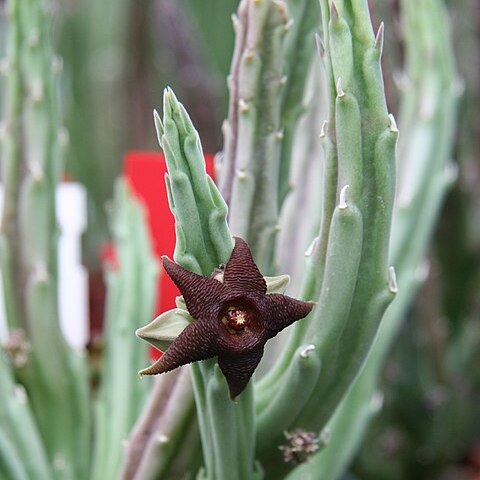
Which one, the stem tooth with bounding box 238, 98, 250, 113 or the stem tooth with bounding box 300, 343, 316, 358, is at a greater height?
the stem tooth with bounding box 238, 98, 250, 113

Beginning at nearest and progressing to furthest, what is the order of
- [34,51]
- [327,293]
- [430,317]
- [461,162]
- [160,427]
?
[327,293]
[160,427]
[34,51]
[430,317]
[461,162]

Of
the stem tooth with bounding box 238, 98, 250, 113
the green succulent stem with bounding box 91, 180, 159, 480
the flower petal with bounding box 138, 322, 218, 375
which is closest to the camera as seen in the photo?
the flower petal with bounding box 138, 322, 218, 375

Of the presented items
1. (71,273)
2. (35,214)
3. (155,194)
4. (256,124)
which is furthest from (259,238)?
(71,273)

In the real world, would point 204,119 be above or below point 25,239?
above

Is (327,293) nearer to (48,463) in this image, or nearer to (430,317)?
(48,463)

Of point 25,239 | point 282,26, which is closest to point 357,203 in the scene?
point 282,26

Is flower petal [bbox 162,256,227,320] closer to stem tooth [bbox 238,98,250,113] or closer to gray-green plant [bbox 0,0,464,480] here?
gray-green plant [bbox 0,0,464,480]

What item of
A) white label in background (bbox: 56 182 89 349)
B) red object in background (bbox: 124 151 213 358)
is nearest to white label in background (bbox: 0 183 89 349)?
white label in background (bbox: 56 182 89 349)
